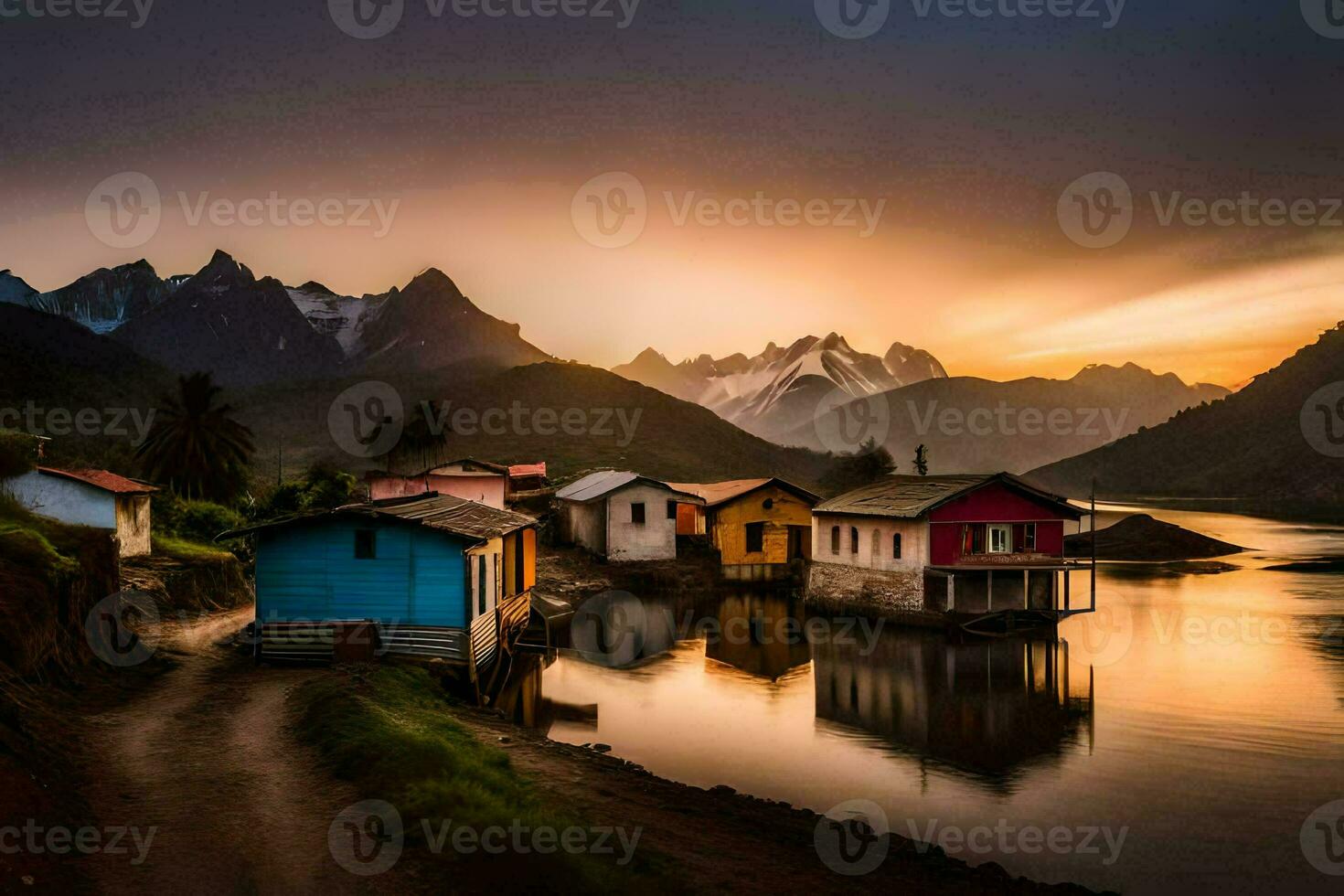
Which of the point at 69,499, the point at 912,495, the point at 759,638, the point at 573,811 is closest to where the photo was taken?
the point at 573,811

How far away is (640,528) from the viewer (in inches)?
2272

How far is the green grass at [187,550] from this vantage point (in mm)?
38812

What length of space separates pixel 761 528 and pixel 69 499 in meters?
37.3

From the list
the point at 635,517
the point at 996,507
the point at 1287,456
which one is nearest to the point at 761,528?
the point at 635,517

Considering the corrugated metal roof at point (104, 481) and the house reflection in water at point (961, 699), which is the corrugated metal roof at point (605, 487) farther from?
the corrugated metal roof at point (104, 481)

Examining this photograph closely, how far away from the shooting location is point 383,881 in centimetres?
1197

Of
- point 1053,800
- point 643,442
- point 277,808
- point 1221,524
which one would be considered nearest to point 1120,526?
point 1221,524

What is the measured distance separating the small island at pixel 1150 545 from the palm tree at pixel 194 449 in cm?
6842

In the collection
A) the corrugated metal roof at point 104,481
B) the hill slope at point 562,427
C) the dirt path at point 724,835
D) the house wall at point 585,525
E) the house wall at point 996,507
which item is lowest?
the dirt path at point 724,835

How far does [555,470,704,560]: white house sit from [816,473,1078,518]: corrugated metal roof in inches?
454

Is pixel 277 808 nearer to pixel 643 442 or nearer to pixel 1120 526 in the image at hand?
pixel 1120 526

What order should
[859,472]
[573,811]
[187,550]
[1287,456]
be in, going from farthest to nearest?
1. [1287,456]
2. [859,472]
3. [187,550]
4. [573,811]

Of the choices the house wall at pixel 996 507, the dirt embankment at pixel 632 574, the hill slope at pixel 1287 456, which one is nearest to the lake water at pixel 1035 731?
the house wall at pixel 996 507

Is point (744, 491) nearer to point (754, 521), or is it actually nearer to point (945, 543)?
point (754, 521)
